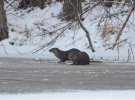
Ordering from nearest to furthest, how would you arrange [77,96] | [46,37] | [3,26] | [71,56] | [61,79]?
[77,96] → [61,79] → [71,56] → [3,26] → [46,37]

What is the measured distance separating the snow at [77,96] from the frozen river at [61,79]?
59 centimetres

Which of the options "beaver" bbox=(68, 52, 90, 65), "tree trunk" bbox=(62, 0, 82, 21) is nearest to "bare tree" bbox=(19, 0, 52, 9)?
"tree trunk" bbox=(62, 0, 82, 21)

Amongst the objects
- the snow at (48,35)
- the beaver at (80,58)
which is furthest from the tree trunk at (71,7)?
the beaver at (80,58)

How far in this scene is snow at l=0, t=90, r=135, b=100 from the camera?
25.3 feet

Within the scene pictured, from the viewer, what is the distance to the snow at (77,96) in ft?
25.3

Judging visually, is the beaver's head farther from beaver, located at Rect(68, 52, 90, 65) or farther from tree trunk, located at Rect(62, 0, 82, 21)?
tree trunk, located at Rect(62, 0, 82, 21)

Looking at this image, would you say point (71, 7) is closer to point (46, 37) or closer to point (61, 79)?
point (46, 37)

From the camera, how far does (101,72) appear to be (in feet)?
39.8

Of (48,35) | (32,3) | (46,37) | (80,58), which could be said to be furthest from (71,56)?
(32,3)

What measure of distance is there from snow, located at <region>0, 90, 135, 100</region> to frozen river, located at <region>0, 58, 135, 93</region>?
1.93 feet

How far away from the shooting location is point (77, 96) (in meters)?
7.93

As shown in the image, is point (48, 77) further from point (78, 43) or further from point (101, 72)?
point (78, 43)

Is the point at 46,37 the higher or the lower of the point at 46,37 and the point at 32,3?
the lower

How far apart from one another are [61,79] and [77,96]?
254 centimetres
